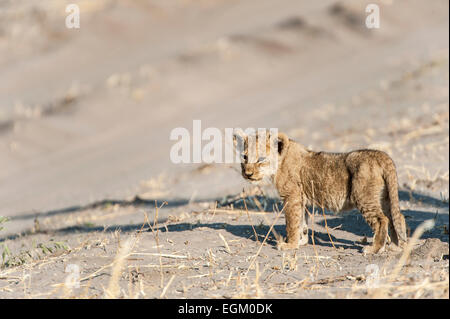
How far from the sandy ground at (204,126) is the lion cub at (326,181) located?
1.02ft

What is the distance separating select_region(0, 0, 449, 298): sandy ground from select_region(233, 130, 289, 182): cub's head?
1.94ft

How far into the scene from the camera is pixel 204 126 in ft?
55.3

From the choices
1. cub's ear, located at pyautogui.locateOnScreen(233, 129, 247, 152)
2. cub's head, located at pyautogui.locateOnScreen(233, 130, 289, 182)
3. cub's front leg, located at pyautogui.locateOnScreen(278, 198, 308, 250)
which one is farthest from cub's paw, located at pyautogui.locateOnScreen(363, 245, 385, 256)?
cub's ear, located at pyautogui.locateOnScreen(233, 129, 247, 152)

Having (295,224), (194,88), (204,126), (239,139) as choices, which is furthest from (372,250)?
(194,88)

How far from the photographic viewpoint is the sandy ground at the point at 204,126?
5.38m

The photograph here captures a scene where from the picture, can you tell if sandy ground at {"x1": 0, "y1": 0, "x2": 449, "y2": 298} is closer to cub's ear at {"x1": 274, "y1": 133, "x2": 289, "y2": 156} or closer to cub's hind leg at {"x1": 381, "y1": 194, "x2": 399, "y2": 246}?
cub's hind leg at {"x1": 381, "y1": 194, "x2": 399, "y2": 246}

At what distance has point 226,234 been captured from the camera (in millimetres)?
6684

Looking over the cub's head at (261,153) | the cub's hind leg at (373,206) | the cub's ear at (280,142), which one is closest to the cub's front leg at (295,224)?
the cub's head at (261,153)

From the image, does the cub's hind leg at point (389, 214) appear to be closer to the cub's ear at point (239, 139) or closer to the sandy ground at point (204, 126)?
the sandy ground at point (204, 126)

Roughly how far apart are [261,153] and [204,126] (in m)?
10.4

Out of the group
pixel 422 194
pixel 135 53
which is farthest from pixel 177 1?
pixel 422 194

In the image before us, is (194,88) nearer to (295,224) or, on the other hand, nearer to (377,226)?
(295,224)

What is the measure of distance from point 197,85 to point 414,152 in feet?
34.2
